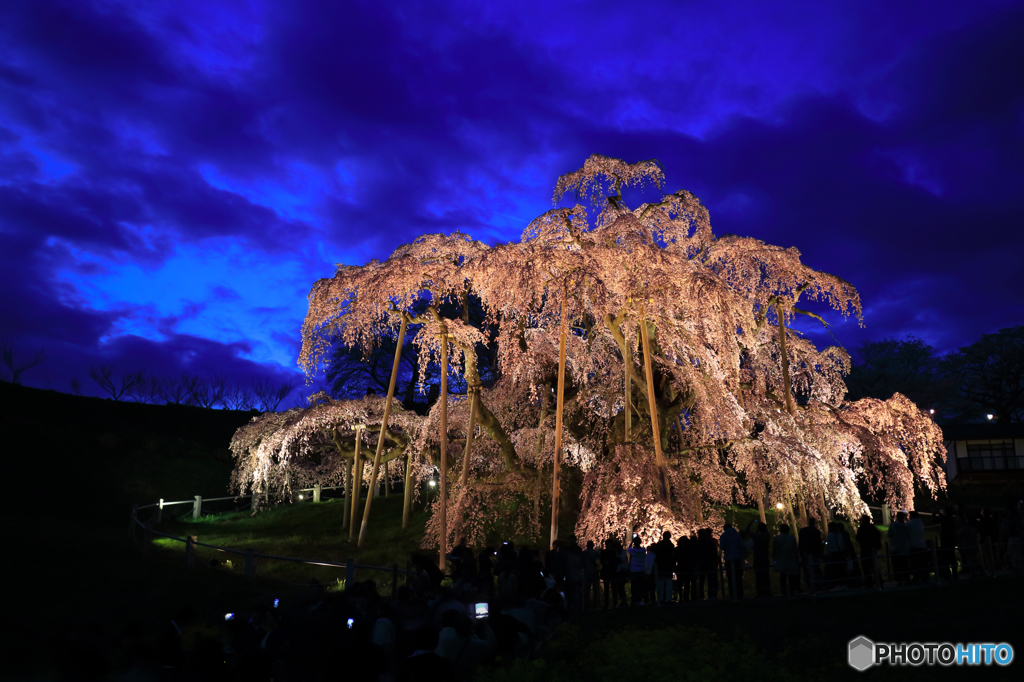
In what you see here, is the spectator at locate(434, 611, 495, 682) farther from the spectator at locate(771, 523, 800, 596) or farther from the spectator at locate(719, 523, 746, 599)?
the spectator at locate(771, 523, 800, 596)

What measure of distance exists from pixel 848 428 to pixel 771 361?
3.32 m

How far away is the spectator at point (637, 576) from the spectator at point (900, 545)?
476 cm

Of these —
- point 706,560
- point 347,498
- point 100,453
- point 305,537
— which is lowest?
point 305,537

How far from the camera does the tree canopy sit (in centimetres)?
1590

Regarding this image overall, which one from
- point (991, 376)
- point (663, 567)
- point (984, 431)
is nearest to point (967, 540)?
point (663, 567)

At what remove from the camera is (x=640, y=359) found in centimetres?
1950

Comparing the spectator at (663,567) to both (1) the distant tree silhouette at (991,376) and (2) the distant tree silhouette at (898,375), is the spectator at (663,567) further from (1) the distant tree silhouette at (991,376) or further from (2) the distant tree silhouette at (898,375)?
(1) the distant tree silhouette at (991,376)

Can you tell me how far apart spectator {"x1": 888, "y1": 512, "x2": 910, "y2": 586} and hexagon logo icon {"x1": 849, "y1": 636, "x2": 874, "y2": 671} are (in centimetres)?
405

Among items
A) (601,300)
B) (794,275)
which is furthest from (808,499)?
(601,300)

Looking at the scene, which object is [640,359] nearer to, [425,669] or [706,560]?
[706,560]

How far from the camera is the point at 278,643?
722cm

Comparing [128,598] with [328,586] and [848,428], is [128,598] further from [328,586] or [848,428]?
[848,428]

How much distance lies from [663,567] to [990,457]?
40642mm

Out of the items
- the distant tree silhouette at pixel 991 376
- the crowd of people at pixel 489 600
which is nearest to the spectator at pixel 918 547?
the crowd of people at pixel 489 600
